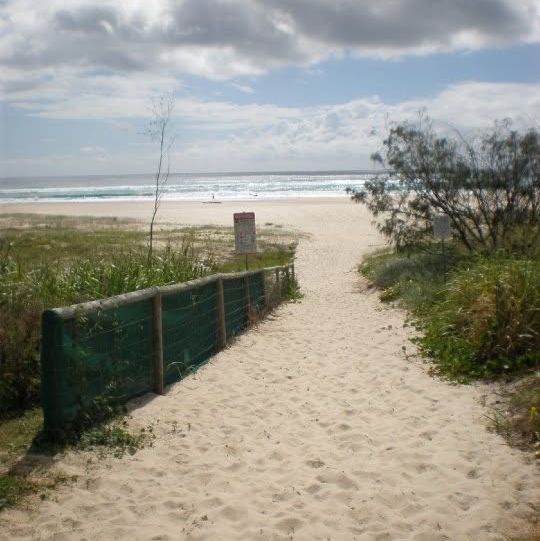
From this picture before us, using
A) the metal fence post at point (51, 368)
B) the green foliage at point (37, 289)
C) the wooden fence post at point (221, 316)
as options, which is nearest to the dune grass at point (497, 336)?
the wooden fence post at point (221, 316)

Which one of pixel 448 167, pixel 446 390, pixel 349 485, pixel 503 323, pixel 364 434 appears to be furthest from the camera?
pixel 448 167

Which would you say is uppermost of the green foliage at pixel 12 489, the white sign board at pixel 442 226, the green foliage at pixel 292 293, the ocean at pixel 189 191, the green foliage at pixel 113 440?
the ocean at pixel 189 191

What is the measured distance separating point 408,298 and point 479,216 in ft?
17.8

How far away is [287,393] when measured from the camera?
6.84m

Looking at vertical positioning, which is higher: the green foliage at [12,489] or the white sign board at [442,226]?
the white sign board at [442,226]

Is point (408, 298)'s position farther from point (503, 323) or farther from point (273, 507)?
point (273, 507)

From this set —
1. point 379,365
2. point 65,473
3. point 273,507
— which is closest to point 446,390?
point 379,365

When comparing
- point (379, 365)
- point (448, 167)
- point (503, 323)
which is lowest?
point (379, 365)

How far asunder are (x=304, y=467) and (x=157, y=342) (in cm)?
224

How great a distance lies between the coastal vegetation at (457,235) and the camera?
317 inches

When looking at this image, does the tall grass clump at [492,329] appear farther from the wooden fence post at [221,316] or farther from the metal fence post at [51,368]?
the metal fence post at [51,368]

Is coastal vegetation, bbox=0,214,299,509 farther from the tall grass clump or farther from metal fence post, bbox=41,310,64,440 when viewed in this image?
the tall grass clump

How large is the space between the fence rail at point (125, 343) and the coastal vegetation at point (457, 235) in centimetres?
298

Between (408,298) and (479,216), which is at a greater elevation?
(479,216)
